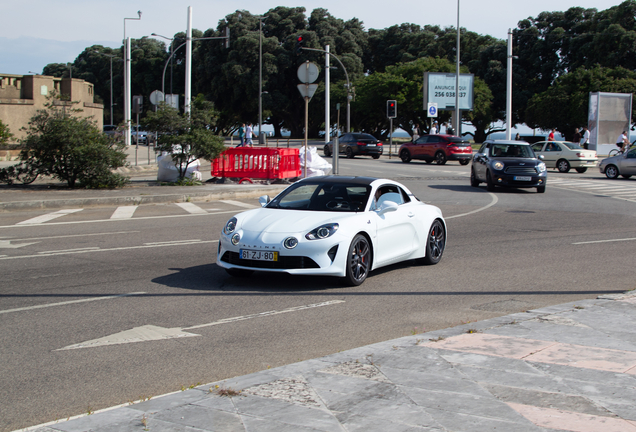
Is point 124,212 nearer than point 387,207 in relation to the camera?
No

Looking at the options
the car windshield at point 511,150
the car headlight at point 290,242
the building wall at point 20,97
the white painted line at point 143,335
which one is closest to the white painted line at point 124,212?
the car headlight at point 290,242

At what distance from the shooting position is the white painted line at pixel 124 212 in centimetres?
1488

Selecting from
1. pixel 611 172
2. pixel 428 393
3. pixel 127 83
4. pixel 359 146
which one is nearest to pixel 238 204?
pixel 428 393

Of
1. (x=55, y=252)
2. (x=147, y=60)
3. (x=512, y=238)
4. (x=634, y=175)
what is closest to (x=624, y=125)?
(x=634, y=175)

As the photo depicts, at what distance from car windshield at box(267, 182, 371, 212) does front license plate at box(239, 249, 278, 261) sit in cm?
110

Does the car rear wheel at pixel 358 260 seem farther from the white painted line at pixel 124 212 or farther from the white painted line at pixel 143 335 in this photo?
the white painted line at pixel 124 212

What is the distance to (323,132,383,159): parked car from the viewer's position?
137 feet

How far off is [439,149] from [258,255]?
3160 centimetres

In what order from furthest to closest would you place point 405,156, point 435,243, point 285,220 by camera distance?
point 405,156 → point 435,243 → point 285,220

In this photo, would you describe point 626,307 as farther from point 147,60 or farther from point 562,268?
point 147,60

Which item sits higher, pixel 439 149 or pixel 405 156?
pixel 439 149

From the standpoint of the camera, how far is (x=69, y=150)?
1817 cm

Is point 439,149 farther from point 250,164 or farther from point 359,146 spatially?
point 250,164

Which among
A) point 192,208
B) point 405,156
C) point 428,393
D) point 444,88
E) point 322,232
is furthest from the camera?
point 444,88
